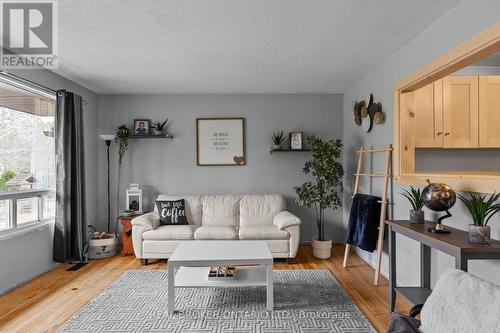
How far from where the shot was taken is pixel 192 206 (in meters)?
4.59

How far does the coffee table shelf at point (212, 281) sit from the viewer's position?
2.71 m

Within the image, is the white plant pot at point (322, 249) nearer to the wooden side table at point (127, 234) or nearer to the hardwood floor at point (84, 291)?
the hardwood floor at point (84, 291)

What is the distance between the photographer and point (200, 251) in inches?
118

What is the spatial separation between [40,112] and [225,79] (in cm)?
232

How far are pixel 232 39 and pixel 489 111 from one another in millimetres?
2341

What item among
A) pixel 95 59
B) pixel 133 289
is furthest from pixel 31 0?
pixel 133 289

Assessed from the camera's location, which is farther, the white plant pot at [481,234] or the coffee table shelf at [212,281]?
the coffee table shelf at [212,281]

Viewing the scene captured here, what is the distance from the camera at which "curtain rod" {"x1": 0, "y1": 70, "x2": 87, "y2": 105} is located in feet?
9.96

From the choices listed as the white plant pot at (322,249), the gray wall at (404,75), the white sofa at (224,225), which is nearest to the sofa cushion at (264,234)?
the white sofa at (224,225)

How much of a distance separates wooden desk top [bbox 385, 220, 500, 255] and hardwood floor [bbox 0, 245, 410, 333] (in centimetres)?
80

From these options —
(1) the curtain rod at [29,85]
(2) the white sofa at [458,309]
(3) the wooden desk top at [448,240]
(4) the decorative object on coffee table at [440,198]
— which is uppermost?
(1) the curtain rod at [29,85]

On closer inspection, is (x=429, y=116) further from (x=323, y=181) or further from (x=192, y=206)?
(x=192, y=206)

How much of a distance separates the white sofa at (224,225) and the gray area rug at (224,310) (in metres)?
0.58

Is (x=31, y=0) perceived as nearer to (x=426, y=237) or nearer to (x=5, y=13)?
(x=5, y=13)
